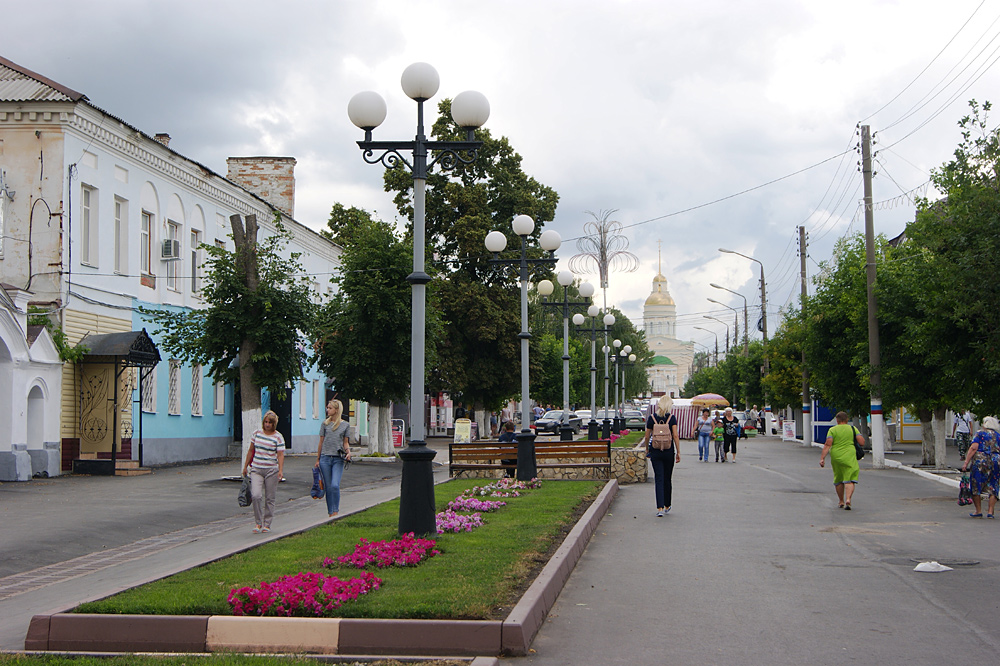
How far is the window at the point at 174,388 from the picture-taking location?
29.0 meters

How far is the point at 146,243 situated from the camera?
91.1 feet

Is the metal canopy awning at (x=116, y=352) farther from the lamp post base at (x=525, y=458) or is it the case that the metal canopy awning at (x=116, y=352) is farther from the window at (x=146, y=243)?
the lamp post base at (x=525, y=458)

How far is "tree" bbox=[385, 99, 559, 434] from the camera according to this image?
41.8 m

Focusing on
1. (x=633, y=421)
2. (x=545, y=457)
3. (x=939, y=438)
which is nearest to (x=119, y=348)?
(x=545, y=457)

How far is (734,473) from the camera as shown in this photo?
26.4 metres

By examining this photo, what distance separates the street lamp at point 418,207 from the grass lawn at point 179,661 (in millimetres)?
4074

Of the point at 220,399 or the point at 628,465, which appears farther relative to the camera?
the point at 220,399

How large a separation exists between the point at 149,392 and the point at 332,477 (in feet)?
48.4

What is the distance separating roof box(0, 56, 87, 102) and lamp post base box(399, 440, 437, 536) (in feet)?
55.0

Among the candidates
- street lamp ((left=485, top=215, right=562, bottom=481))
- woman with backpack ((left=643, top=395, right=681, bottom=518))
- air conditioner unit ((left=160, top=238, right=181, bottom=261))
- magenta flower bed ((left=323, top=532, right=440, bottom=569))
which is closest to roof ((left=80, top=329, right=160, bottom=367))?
air conditioner unit ((left=160, top=238, right=181, bottom=261))

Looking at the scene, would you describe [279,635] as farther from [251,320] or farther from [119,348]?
[119,348]

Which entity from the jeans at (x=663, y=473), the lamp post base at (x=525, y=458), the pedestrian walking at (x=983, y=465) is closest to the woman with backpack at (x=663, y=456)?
the jeans at (x=663, y=473)

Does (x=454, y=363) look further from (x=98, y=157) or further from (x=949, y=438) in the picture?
(x=949, y=438)

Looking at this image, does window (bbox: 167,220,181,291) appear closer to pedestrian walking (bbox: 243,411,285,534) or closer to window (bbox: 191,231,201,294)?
window (bbox: 191,231,201,294)
